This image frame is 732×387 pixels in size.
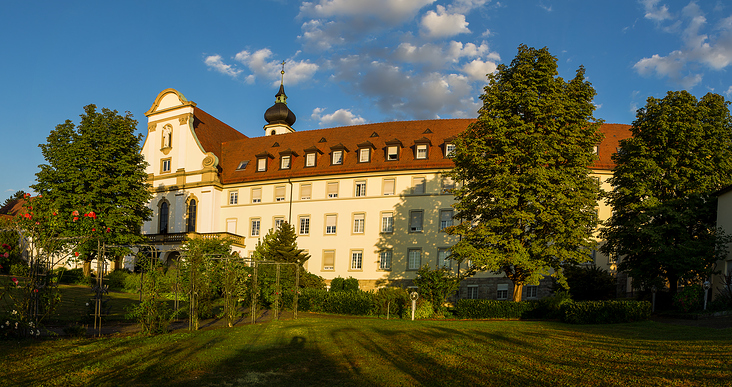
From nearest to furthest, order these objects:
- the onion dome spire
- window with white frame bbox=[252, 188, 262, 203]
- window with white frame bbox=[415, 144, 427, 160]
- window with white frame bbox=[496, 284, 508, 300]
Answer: window with white frame bbox=[496, 284, 508, 300] < window with white frame bbox=[415, 144, 427, 160] < window with white frame bbox=[252, 188, 262, 203] < the onion dome spire

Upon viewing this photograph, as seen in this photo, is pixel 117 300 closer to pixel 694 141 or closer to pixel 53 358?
pixel 53 358

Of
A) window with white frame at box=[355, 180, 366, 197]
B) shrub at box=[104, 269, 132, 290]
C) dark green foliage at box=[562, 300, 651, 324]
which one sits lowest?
shrub at box=[104, 269, 132, 290]

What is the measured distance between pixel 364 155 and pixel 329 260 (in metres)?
9.58

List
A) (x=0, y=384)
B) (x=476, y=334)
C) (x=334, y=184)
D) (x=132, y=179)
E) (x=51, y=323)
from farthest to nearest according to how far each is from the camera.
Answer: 1. (x=334, y=184)
2. (x=132, y=179)
3. (x=51, y=323)
4. (x=476, y=334)
5. (x=0, y=384)

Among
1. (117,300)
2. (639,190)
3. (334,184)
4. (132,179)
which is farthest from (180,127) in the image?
(639,190)

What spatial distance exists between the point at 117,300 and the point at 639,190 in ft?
94.9

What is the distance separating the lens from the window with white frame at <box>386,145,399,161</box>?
146 feet

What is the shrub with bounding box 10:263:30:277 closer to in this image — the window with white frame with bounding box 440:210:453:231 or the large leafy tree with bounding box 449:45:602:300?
the large leafy tree with bounding box 449:45:602:300

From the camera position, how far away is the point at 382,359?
1232 cm

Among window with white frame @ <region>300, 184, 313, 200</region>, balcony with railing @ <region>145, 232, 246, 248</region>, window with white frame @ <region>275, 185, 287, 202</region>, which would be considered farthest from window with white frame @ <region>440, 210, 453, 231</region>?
balcony with railing @ <region>145, 232, 246, 248</region>

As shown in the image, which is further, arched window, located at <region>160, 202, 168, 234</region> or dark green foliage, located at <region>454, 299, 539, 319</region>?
arched window, located at <region>160, 202, 168, 234</region>

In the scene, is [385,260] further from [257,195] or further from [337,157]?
[257,195]

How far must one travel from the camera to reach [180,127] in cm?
5162

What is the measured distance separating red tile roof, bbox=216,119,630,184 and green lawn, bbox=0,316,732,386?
27.5m
